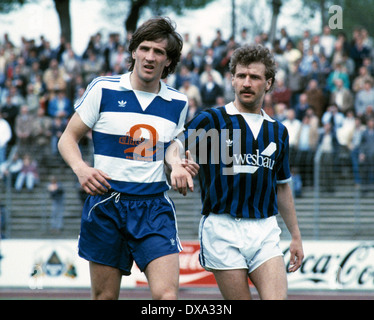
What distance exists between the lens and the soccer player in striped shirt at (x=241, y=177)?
4941 millimetres

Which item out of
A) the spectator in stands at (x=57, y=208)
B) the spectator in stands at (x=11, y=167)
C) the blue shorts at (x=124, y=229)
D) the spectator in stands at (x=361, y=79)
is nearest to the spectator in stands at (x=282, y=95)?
the spectator in stands at (x=361, y=79)

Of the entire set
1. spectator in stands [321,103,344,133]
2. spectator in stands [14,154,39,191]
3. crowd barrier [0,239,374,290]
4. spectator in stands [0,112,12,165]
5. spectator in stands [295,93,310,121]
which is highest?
spectator in stands [295,93,310,121]

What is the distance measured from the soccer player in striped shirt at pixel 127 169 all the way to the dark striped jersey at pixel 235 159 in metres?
0.35

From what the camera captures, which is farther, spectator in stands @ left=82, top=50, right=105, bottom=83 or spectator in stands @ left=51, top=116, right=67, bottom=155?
spectator in stands @ left=82, top=50, right=105, bottom=83

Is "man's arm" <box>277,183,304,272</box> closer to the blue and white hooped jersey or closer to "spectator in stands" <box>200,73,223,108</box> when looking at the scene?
the blue and white hooped jersey

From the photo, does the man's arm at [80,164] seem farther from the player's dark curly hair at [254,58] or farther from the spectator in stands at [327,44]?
the spectator in stands at [327,44]

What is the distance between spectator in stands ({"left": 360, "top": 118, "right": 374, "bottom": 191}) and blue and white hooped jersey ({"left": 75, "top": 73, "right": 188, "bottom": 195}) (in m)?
9.16

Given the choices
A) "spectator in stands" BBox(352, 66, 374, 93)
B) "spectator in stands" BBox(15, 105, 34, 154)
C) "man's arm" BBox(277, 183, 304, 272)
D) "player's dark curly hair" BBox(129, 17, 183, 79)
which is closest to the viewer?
"player's dark curly hair" BBox(129, 17, 183, 79)

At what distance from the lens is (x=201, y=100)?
1541 centimetres

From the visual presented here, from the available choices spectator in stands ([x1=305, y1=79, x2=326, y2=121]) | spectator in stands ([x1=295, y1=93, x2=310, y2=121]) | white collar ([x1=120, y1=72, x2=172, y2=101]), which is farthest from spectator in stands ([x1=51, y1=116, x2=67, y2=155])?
white collar ([x1=120, y1=72, x2=172, y2=101])

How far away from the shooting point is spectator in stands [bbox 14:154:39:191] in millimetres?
14250
